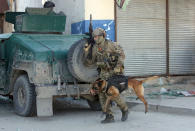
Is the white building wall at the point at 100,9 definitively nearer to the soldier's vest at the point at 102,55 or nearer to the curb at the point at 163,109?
the curb at the point at 163,109

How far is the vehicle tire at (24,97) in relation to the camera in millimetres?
7203

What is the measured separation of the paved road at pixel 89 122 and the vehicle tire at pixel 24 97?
15 centimetres

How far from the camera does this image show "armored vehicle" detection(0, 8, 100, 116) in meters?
6.93

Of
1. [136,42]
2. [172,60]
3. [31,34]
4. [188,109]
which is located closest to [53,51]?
[31,34]

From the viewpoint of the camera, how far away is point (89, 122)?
694cm

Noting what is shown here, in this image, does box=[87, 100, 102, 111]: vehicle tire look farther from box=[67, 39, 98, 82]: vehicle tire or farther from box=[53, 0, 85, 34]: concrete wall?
box=[53, 0, 85, 34]: concrete wall

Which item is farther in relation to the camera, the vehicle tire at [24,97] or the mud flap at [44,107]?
the vehicle tire at [24,97]

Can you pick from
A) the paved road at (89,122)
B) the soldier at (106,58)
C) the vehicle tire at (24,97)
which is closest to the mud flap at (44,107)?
the paved road at (89,122)

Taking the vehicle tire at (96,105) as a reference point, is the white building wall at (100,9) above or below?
above

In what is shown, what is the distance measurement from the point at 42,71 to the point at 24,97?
79 centimetres

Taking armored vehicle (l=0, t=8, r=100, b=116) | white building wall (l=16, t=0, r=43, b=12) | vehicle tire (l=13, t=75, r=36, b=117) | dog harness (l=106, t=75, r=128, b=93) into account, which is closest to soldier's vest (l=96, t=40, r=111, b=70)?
dog harness (l=106, t=75, r=128, b=93)

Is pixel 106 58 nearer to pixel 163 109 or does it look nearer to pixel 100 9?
pixel 163 109

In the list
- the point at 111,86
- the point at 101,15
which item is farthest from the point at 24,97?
the point at 101,15

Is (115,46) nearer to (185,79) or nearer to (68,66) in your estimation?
(68,66)
